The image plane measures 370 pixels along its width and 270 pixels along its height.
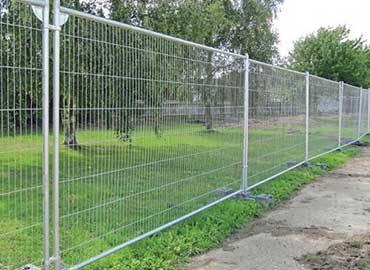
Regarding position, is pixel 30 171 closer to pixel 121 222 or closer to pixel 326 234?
pixel 121 222

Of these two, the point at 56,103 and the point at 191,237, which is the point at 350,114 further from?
the point at 56,103

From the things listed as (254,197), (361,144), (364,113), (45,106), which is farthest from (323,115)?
(45,106)

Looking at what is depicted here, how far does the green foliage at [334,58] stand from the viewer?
32.3m

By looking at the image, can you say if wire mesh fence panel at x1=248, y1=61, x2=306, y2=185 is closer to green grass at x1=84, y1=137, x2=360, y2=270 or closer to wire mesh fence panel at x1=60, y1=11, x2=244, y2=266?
green grass at x1=84, y1=137, x2=360, y2=270

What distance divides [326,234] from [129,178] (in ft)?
9.08

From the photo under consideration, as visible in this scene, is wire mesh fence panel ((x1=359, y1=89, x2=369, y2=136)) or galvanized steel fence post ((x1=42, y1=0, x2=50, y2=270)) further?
wire mesh fence panel ((x1=359, y1=89, x2=369, y2=136))

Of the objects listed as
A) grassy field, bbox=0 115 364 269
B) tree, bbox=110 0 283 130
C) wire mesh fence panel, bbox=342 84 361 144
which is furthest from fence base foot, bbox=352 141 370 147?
grassy field, bbox=0 115 364 269

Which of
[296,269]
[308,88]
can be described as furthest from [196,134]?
[308,88]

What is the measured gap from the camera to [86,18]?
3.83 meters

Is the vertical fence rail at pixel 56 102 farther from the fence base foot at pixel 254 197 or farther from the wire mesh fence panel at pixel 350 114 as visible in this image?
the wire mesh fence panel at pixel 350 114

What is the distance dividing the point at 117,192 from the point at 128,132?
1.90 feet

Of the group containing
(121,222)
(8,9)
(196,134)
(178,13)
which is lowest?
(121,222)

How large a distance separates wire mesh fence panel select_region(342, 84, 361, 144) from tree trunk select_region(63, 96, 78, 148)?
12754 mm

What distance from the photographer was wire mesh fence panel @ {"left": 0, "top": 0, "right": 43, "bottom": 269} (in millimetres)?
3172
